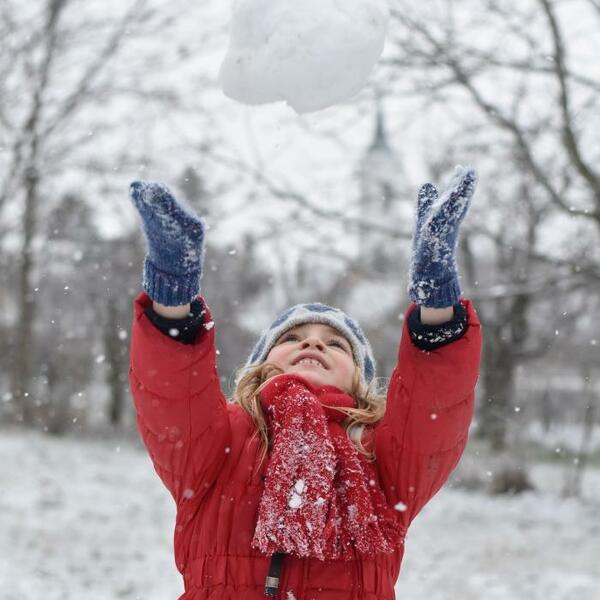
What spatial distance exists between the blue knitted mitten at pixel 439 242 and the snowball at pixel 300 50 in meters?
1.06

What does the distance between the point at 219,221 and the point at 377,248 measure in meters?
3.22

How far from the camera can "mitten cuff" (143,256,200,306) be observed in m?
1.59

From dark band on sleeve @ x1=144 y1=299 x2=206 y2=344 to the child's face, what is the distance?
436 mm

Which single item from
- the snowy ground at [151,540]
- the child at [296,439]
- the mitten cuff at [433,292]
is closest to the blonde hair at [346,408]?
the child at [296,439]

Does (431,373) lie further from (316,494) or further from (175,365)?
(175,365)

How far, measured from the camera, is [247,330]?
17.0 metres

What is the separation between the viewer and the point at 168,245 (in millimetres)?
1546

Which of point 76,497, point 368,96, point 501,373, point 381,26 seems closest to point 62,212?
point 76,497

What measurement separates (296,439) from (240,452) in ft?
0.60

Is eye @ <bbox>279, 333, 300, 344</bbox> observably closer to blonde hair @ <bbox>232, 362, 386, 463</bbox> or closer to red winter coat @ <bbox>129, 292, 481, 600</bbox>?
blonde hair @ <bbox>232, 362, 386, 463</bbox>

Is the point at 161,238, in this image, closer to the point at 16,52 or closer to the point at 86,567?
the point at 86,567

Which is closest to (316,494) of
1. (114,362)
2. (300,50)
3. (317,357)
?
(317,357)

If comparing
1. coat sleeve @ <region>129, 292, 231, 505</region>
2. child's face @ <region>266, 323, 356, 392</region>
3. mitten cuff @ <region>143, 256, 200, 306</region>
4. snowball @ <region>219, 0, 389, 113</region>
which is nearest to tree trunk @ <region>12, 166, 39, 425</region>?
snowball @ <region>219, 0, 389, 113</region>

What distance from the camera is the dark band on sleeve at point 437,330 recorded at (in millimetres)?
1729
